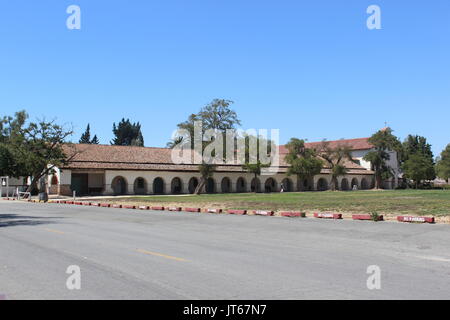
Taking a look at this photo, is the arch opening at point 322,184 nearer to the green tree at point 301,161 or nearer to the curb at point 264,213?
the green tree at point 301,161

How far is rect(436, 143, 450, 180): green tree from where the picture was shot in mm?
88625

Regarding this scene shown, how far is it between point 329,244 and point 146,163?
5098 cm

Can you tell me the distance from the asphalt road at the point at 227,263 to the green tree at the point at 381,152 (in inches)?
2914

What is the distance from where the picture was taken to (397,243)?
41.3 ft

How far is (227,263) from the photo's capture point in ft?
29.6

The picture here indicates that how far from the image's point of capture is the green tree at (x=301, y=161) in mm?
71062

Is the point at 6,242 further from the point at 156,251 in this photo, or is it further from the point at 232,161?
the point at 232,161

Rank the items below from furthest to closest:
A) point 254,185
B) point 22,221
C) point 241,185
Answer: point 241,185 → point 254,185 → point 22,221

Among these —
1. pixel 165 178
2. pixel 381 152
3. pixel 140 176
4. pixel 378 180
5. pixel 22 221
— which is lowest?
pixel 22 221

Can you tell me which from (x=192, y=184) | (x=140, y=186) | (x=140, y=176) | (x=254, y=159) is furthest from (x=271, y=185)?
(x=140, y=176)

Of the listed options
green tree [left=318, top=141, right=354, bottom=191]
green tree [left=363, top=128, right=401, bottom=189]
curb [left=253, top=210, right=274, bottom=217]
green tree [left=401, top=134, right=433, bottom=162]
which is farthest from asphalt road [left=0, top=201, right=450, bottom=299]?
green tree [left=401, top=134, right=433, bottom=162]

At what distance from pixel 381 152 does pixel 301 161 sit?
24657 mm

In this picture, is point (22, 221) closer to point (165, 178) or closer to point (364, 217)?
point (364, 217)
